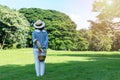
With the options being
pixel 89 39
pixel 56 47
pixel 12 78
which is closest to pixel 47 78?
pixel 12 78

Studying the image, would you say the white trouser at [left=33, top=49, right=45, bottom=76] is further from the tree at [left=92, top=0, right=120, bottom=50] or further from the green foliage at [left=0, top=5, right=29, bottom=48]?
the green foliage at [left=0, top=5, right=29, bottom=48]

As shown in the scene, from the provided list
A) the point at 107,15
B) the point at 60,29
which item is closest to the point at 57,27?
the point at 60,29

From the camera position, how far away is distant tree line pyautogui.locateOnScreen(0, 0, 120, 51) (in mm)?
44656

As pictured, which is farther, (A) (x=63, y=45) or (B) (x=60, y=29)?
(B) (x=60, y=29)

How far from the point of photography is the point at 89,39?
10250 cm

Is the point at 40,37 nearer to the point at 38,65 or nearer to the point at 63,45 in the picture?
the point at 38,65

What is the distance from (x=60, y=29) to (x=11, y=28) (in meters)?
19.1

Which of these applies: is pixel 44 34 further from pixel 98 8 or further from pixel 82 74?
pixel 98 8

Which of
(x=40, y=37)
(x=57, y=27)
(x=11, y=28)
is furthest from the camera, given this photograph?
(x=57, y=27)

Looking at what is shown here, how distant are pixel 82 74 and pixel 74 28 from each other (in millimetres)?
81653

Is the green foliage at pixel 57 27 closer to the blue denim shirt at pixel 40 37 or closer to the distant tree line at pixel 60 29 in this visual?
the distant tree line at pixel 60 29

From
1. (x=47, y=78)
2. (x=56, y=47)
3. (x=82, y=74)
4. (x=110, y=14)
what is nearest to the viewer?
(x=47, y=78)

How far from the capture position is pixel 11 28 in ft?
244

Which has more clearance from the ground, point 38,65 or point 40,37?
point 40,37
